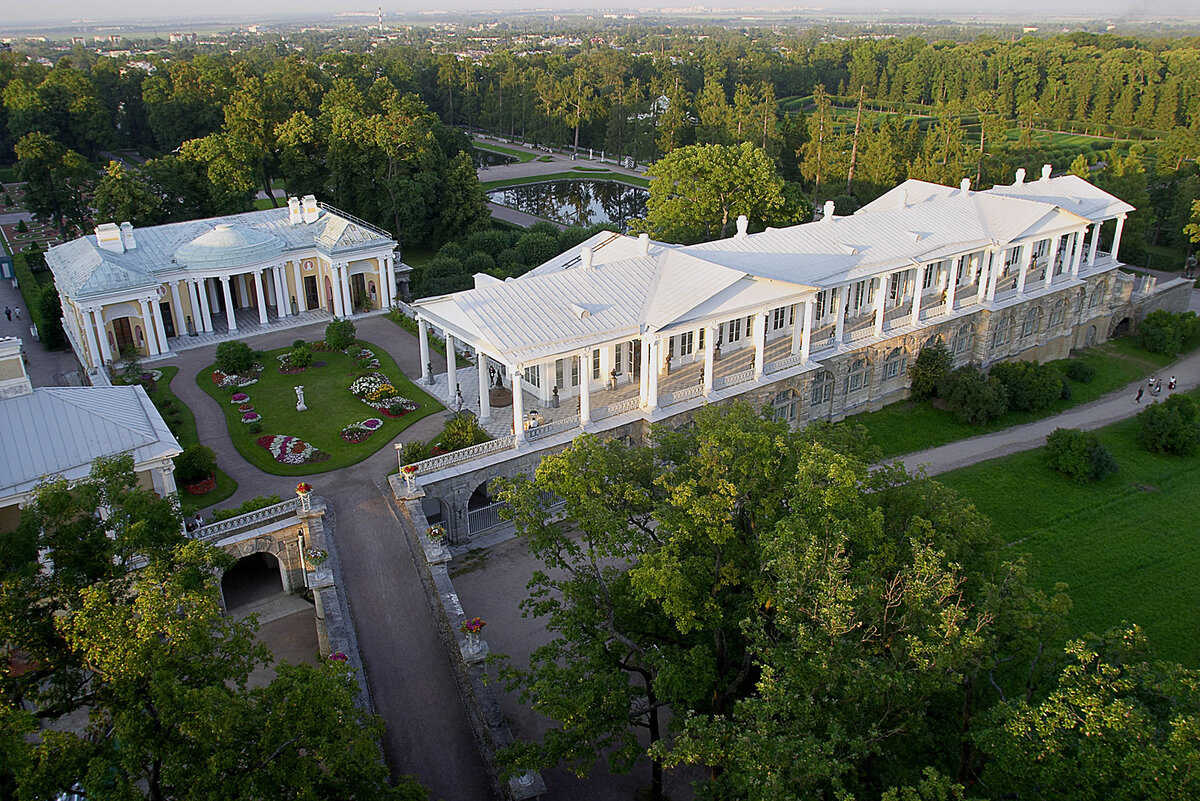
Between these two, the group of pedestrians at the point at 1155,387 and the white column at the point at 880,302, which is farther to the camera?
the group of pedestrians at the point at 1155,387

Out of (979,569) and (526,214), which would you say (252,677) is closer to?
(979,569)

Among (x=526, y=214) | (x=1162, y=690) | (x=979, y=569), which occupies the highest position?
(x=1162, y=690)

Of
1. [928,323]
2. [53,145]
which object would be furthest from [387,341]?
[53,145]

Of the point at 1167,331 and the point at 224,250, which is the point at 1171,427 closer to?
the point at 1167,331

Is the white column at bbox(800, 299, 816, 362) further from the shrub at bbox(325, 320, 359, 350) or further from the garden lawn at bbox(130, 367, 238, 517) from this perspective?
the garden lawn at bbox(130, 367, 238, 517)

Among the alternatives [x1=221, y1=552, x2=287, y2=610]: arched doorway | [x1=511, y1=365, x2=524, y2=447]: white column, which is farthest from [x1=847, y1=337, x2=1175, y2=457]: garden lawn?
[x1=221, y1=552, x2=287, y2=610]: arched doorway

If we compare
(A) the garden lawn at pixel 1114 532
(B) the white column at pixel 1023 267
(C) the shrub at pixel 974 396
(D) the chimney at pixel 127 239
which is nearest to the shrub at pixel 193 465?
(D) the chimney at pixel 127 239

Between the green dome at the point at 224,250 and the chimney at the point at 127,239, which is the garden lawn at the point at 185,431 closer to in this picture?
the green dome at the point at 224,250
